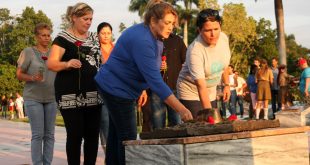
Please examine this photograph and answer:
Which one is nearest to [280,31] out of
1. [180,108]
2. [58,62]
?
[58,62]

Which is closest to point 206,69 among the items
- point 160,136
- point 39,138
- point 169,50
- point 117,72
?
point 117,72

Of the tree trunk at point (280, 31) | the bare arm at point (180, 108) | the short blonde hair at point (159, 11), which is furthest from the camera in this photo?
the tree trunk at point (280, 31)

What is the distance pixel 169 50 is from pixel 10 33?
85.5 meters

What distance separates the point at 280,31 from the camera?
1030 inches

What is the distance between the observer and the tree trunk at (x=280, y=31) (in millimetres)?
25266

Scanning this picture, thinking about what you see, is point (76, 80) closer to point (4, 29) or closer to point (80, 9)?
point (80, 9)

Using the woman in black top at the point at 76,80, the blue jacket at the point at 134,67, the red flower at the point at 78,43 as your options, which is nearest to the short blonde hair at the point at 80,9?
the woman in black top at the point at 76,80

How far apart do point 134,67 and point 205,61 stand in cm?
84

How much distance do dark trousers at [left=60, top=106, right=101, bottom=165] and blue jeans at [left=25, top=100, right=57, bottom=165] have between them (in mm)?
866

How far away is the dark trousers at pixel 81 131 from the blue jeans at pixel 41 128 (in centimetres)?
87

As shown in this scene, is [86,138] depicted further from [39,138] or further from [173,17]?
[173,17]

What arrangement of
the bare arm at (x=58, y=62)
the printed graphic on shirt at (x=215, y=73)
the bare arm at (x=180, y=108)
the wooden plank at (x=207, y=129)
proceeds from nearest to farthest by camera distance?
1. the wooden plank at (x=207, y=129)
2. the bare arm at (x=180, y=108)
3. the printed graphic on shirt at (x=215, y=73)
4. the bare arm at (x=58, y=62)

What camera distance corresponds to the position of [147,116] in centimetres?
804

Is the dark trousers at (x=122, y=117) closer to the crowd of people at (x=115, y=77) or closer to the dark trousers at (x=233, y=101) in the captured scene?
the crowd of people at (x=115, y=77)
